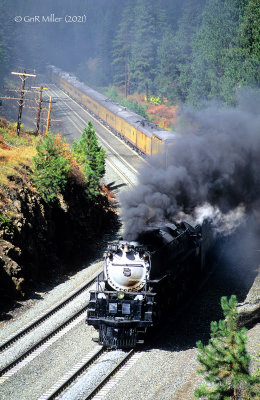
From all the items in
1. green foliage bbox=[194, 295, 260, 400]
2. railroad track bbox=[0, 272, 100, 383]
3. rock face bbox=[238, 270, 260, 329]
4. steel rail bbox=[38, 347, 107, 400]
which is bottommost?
railroad track bbox=[0, 272, 100, 383]

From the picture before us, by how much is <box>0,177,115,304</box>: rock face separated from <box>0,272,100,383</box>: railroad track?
194 cm

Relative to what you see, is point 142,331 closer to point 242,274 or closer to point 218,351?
point 218,351

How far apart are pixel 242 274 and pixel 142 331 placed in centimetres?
833

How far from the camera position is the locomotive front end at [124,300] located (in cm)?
1554

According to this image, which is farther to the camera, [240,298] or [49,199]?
[49,199]

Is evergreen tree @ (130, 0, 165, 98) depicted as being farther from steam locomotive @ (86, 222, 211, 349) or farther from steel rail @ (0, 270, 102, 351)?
steam locomotive @ (86, 222, 211, 349)

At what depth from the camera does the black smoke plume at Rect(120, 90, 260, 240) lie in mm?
17344

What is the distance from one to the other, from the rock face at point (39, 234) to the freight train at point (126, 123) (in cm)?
913

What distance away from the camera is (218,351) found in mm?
9906

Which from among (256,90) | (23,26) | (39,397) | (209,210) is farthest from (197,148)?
(23,26)

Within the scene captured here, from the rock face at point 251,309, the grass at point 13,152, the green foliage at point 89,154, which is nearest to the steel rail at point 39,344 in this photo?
the rock face at point 251,309

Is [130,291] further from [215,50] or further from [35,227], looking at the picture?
[215,50]

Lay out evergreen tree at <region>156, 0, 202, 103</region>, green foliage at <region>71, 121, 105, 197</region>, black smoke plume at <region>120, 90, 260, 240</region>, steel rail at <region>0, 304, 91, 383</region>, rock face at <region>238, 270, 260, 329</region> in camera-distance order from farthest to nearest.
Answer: evergreen tree at <region>156, 0, 202, 103</region>
green foliage at <region>71, 121, 105, 197</region>
rock face at <region>238, 270, 260, 329</region>
black smoke plume at <region>120, 90, 260, 240</region>
steel rail at <region>0, 304, 91, 383</region>

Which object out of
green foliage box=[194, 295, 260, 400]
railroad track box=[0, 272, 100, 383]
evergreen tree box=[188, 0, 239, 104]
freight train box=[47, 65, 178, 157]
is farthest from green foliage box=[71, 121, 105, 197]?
evergreen tree box=[188, 0, 239, 104]
